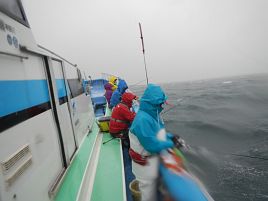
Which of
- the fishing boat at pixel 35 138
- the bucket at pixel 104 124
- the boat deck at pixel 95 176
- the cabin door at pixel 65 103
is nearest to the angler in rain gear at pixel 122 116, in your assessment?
the boat deck at pixel 95 176

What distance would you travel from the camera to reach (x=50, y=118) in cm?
252

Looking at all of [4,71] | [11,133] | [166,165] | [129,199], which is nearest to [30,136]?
[11,133]

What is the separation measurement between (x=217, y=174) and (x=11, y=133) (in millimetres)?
5537

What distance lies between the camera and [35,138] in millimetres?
1996

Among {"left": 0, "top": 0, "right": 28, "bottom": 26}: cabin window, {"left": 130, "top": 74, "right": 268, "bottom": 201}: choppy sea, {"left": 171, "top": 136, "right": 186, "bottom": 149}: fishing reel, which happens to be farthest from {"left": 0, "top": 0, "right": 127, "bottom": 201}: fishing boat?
{"left": 130, "top": 74, "right": 268, "bottom": 201}: choppy sea

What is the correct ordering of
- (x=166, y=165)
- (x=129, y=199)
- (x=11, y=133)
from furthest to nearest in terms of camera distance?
1. (x=129, y=199)
2. (x=11, y=133)
3. (x=166, y=165)

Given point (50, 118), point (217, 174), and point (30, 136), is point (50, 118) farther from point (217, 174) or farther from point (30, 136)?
point (217, 174)

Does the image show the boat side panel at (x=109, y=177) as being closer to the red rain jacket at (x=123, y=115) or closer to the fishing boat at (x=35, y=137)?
the fishing boat at (x=35, y=137)

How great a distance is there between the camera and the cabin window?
1.80m

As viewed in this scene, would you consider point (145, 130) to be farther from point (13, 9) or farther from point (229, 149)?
point (229, 149)

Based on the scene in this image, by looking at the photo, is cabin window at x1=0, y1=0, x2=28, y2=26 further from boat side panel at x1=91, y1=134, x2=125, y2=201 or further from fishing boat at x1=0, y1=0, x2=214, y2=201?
boat side panel at x1=91, y1=134, x2=125, y2=201

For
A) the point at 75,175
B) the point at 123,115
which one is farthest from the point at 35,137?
the point at 123,115

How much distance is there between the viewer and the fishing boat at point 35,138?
1.56 metres

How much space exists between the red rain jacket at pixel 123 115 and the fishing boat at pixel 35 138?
0.88m
